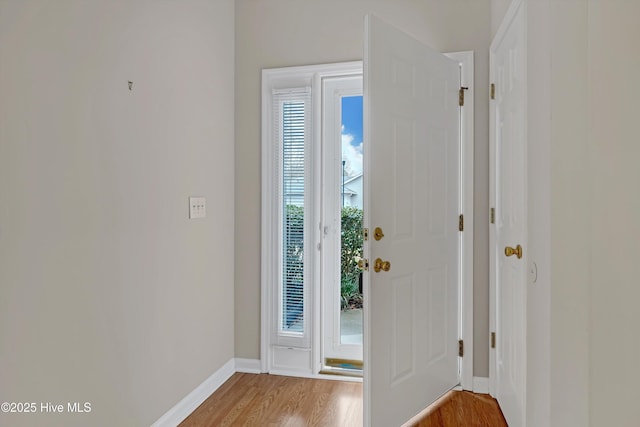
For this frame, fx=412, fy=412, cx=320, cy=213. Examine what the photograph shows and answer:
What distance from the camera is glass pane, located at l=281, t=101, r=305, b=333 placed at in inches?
110

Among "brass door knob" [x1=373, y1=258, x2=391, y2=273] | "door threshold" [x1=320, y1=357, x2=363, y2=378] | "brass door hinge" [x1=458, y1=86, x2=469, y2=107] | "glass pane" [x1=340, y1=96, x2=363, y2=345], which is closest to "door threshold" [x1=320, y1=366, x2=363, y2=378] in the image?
"door threshold" [x1=320, y1=357, x2=363, y2=378]

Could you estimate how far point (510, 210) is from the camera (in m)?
2.07

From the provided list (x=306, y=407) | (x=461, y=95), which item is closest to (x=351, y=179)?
(x=461, y=95)

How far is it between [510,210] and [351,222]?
1.06 meters

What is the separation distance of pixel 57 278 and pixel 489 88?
2.40 metres

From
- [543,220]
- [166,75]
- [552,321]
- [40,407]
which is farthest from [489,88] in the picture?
[40,407]

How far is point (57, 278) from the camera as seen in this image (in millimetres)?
1455

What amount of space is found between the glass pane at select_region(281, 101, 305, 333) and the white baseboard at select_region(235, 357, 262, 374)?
0.31 m

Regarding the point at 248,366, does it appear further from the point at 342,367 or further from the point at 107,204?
the point at 107,204

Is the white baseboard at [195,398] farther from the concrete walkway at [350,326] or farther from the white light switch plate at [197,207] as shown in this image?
the white light switch plate at [197,207]

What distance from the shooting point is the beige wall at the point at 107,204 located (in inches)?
52.5

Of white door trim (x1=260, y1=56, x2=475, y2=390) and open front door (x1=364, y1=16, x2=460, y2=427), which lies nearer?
open front door (x1=364, y1=16, x2=460, y2=427)

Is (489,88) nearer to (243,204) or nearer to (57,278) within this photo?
(243,204)

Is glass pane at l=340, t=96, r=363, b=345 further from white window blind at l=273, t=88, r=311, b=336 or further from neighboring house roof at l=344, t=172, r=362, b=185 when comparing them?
white window blind at l=273, t=88, r=311, b=336
